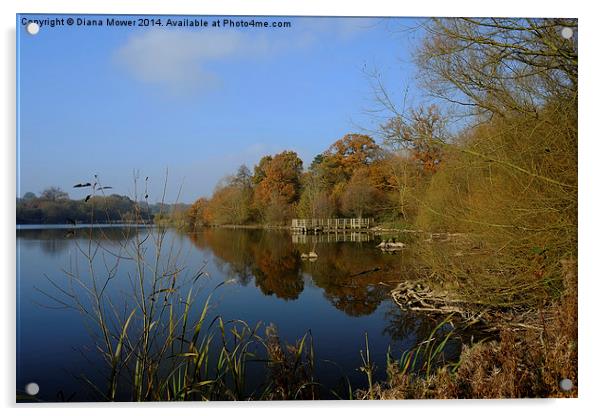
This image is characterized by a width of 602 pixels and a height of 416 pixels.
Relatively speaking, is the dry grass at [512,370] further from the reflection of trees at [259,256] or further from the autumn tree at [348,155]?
the autumn tree at [348,155]

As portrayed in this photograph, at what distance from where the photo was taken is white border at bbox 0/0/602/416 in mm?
3012

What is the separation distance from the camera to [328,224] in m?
4.24

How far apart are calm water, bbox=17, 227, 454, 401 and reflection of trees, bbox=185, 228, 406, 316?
0.01m

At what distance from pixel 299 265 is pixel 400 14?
2389 millimetres

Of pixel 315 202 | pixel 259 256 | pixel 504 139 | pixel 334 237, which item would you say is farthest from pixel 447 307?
pixel 259 256

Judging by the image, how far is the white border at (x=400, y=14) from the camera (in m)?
3.01

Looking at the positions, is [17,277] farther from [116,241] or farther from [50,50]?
[50,50]

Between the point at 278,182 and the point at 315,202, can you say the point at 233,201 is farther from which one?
the point at 315,202

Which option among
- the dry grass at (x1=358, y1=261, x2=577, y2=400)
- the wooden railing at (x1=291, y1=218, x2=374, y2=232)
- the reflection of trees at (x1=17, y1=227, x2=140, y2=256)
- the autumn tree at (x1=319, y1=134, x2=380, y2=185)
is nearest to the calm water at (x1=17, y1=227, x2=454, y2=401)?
the reflection of trees at (x1=17, y1=227, x2=140, y2=256)

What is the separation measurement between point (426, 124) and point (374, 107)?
0.43 metres

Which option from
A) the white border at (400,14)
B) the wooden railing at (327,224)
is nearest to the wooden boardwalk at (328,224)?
the wooden railing at (327,224)

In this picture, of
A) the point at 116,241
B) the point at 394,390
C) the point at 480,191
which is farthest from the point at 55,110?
the point at 480,191

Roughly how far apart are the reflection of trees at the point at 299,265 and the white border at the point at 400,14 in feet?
4.15

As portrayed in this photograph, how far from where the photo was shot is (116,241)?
3.07 m
